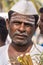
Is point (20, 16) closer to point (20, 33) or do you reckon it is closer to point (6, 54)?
point (20, 33)

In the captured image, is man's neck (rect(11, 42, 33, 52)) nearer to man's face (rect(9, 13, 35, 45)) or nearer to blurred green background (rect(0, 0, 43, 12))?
man's face (rect(9, 13, 35, 45))

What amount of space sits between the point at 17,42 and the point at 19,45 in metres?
0.05

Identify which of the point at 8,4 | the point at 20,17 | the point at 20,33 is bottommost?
the point at 8,4

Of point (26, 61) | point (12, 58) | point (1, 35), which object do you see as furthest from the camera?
point (1, 35)

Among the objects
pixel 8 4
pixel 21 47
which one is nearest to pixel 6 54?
pixel 21 47

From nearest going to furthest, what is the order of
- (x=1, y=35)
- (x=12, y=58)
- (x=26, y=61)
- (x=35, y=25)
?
(x=26, y=61)
(x=12, y=58)
(x=35, y=25)
(x=1, y=35)

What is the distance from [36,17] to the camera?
96.4 inches

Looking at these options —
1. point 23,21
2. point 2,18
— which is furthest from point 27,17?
point 2,18

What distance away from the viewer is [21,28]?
2.37 metres

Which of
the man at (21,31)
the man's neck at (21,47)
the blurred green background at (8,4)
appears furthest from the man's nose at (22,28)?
the blurred green background at (8,4)

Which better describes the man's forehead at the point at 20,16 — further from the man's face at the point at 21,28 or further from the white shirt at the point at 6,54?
the white shirt at the point at 6,54

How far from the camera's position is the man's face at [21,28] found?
93.8 inches

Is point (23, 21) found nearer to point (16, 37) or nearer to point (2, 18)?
point (16, 37)

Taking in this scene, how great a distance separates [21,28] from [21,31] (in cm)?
2
